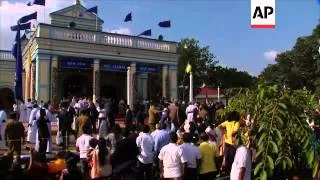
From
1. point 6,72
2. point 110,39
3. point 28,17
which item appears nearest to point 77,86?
point 6,72

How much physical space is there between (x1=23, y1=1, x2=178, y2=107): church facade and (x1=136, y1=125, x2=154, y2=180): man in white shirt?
43.8ft

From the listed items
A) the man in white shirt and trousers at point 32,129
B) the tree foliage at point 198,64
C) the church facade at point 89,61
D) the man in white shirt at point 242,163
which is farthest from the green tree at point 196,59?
the man in white shirt at point 242,163

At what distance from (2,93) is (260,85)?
2846 cm

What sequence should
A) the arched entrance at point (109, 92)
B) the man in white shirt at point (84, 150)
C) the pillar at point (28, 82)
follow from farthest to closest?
the arched entrance at point (109, 92)
the pillar at point (28, 82)
the man in white shirt at point (84, 150)

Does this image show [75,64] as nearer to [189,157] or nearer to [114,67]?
[114,67]

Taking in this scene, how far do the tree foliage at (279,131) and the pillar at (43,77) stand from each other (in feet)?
63.5

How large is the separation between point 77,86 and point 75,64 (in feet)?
18.9

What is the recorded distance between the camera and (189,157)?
1045 cm

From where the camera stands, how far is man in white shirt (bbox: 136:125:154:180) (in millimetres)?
11508

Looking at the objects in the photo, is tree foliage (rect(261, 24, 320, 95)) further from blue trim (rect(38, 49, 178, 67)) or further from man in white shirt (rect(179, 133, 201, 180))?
man in white shirt (rect(179, 133, 201, 180))

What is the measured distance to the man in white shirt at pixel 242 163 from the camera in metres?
7.92

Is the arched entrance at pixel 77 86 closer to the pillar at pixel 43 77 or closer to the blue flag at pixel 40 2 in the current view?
the blue flag at pixel 40 2

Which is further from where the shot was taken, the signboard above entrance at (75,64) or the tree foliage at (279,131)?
the signboard above entrance at (75,64)

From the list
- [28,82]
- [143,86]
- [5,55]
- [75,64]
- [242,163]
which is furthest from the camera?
[5,55]
